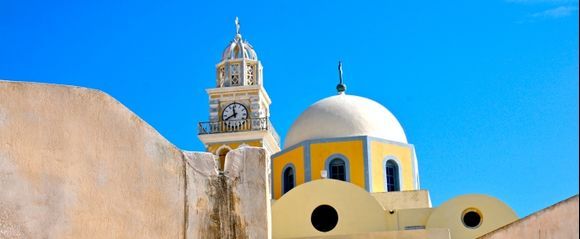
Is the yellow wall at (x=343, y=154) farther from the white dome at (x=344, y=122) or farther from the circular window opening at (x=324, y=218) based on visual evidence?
the circular window opening at (x=324, y=218)

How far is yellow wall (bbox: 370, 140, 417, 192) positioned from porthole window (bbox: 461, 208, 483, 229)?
303cm

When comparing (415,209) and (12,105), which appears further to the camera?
(415,209)

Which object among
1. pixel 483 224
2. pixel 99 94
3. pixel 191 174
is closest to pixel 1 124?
pixel 99 94

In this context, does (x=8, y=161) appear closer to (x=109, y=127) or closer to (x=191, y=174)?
(x=109, y=127)

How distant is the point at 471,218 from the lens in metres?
19.7

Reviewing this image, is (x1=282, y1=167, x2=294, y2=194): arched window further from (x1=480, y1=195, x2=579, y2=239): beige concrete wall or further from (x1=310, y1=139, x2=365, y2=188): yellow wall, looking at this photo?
(x1=480, y1=195, x2=579, y2=239): beige concrete wall

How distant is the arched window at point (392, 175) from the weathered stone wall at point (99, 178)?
16.0 m

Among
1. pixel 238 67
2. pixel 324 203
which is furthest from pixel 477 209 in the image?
pixel 238 67

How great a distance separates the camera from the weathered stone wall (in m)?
6.12

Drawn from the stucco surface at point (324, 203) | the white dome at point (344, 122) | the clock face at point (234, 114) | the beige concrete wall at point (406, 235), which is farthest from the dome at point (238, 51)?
the beige concrete wall at point (406, 235)

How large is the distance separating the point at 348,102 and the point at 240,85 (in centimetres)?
1285

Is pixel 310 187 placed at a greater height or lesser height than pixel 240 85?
lesser

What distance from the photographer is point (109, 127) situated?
649 cm

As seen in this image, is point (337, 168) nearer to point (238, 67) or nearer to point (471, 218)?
point (471, 218)
